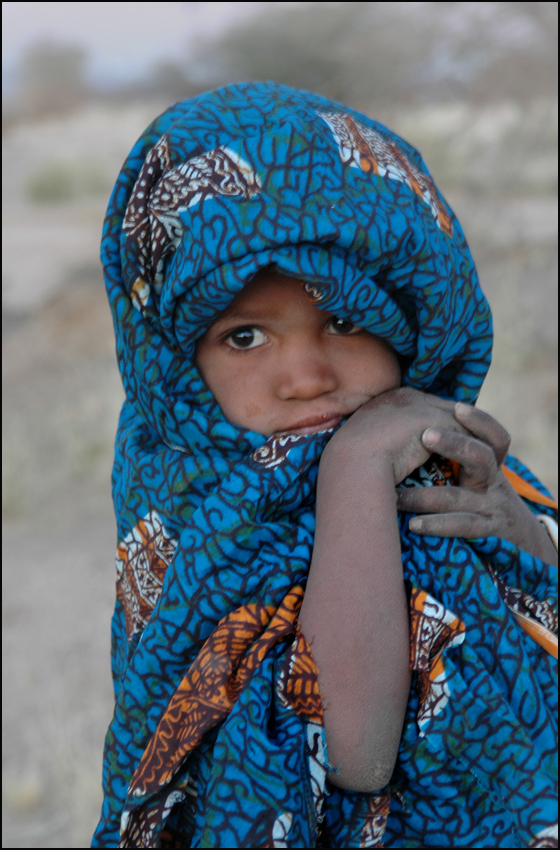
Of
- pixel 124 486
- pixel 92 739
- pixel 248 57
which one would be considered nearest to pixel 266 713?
pixel 124 486

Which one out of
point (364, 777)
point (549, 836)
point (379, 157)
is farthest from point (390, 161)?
point (549, 836)

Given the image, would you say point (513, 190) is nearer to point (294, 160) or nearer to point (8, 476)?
point (8, 476)

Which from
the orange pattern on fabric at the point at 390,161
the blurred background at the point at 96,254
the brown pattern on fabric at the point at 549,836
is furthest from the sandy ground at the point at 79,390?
the orange pattern on fabric at the point at 390,161

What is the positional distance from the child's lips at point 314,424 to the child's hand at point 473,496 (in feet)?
0.51

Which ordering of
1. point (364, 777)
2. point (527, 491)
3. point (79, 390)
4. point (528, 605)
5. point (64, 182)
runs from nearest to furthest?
point (364, 777), point (528, 605), point (527, 491), point (79, 390), point (64, 182)

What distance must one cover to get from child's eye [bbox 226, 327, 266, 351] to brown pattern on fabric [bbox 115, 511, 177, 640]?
13.0 inches

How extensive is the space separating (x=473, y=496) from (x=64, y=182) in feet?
21.8

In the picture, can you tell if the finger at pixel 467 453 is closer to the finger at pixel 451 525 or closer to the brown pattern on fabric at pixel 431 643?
the finger at pixel 451 525

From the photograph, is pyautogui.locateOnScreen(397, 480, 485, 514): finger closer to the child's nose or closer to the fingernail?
the fingernail

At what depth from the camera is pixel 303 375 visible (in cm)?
109

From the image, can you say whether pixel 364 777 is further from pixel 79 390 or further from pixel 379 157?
pixel 79 390

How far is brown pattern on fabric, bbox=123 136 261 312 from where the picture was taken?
1050 millimetres

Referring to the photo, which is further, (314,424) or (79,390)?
(79,390)

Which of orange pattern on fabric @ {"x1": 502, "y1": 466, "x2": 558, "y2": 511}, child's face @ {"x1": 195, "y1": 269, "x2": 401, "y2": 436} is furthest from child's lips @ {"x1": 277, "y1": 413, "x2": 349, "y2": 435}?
orange pattern on fabric @ {"x1": 502, "y1": 466, "x2": 558, "y2": 511}
